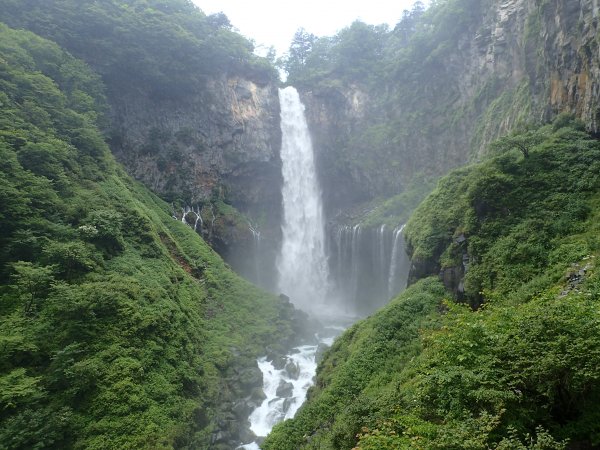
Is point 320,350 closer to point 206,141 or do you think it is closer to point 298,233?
point 298,233

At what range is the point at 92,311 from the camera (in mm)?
13469

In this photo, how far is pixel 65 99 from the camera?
23094 mm

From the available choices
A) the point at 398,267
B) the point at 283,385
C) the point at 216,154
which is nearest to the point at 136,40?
the point at 216,154

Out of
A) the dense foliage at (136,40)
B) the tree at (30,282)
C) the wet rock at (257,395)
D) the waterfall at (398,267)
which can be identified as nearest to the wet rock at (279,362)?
the wet rock at (257,395)

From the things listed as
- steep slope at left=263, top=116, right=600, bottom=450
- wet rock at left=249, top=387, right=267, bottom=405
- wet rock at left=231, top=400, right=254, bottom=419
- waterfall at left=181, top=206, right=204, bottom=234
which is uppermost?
waterfall at left=181, top=206, right=204, bottom=234

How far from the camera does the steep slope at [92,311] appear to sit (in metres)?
11.4

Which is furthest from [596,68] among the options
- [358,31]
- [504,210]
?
[358,31]

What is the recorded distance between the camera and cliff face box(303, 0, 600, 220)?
15289mm

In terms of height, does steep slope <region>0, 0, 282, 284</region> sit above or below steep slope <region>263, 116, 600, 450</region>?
above

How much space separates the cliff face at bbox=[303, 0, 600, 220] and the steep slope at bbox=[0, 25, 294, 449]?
17.8 m

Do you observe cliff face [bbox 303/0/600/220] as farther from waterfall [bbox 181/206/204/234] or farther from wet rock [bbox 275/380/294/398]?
wet rock [bbox 275/380/294/398]

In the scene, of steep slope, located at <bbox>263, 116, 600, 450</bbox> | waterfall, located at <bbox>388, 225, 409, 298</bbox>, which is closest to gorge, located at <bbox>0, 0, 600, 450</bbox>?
steep slope, located at <bbox>263, 116, 600, 450</bbox>

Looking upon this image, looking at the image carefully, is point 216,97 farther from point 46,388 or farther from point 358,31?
point 46,388

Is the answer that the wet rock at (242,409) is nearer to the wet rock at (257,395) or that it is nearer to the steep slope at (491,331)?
the wet rock at (257,395)
